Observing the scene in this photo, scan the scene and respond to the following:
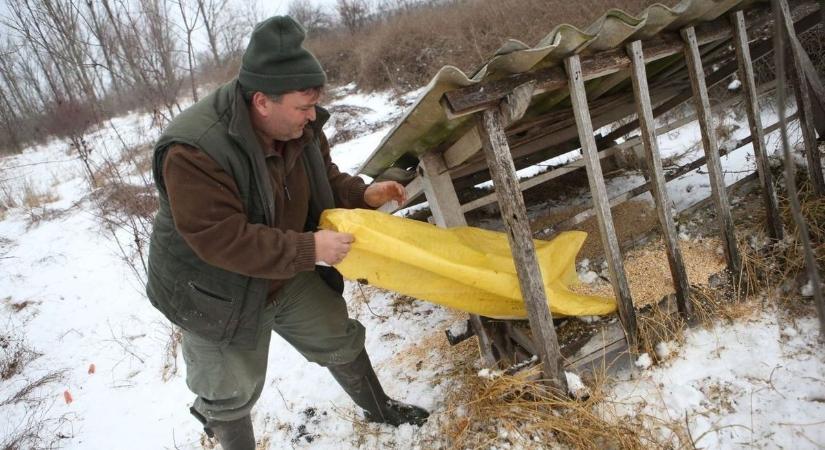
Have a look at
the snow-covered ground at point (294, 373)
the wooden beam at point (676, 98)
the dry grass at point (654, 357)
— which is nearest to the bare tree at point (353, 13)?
the snow-covered ground at point (294, 373)

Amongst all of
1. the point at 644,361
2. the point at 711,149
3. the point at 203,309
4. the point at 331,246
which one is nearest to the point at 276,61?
the point at 331,246

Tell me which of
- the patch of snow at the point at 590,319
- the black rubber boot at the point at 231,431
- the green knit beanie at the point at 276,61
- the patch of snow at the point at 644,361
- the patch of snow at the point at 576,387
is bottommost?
the patch of snow at the point at 644,361

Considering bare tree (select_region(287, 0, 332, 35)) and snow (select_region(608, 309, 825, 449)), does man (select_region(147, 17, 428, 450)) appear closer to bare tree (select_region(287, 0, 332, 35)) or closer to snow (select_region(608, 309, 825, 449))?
snow (select_region(608, 309, 825, 449))

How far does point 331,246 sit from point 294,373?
252 centimetres

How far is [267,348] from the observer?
244 cm

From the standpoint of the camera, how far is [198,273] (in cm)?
202

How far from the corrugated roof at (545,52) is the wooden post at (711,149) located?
0.24m

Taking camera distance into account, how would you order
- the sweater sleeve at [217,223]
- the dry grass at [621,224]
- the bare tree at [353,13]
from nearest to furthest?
the sweater sleeve at [217,223], the dry grass at [621,224], the bare tree at [353,13]

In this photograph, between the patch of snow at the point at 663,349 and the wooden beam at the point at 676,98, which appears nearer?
the patch of snow at the point at 663,349

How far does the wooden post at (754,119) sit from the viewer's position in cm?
286

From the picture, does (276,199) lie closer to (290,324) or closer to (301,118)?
(301,118)

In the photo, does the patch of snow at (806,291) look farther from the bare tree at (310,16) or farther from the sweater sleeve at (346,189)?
the bare tree at (310,16)

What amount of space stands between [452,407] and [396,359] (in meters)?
0.97

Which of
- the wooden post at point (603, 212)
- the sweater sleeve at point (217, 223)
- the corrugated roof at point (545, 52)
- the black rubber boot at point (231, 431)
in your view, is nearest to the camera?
the sweater sleeve at point (217, 223)
